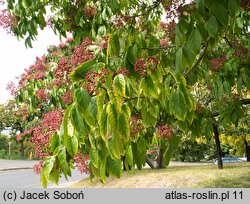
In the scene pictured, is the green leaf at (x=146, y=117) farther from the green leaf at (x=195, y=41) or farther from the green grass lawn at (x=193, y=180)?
the green grass lawn at (x=193, y=180)

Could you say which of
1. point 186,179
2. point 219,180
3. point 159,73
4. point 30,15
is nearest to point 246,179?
point 219,180

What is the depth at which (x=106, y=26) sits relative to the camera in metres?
4.43

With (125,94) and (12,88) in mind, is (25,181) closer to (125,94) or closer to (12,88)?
(12,88)

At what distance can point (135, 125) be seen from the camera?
2.80 m

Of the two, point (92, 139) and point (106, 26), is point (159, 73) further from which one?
point (106, 26)

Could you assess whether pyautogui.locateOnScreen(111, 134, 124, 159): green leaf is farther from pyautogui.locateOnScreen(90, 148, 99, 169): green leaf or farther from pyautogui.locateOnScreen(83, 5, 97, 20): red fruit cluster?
pyautogui.locateOnScreen(83, 5, 97, 20): red fruit cluster

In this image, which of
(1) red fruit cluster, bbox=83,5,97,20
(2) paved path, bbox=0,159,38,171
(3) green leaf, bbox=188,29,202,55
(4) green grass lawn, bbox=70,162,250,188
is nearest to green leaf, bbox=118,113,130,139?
(3) green leaf, bbox=188,29,202,55

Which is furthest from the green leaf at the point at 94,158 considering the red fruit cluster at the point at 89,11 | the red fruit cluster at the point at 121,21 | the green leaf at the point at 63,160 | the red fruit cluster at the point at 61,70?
the red fruit cluster at the point at 89,11

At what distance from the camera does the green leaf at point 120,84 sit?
197cm

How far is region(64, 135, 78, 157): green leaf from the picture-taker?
2.05m

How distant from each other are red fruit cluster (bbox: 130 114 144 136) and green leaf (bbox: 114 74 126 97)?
76 centimetres

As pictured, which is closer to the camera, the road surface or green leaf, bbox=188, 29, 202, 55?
green leaf, bbox=188, 29, 202, 55

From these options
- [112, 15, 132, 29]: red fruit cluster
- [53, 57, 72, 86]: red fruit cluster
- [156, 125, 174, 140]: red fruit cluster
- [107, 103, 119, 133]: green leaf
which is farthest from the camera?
[112, 15, 132, 29]: red fruit cluster

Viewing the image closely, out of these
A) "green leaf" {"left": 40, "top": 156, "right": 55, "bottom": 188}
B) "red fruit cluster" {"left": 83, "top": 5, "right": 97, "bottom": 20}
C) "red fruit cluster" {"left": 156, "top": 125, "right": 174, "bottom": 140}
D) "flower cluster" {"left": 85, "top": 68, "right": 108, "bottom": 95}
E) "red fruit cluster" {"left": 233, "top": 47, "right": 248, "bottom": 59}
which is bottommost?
"green leaf" {"left": 40, "top": 156, "right": 55, "bottom": 188}
